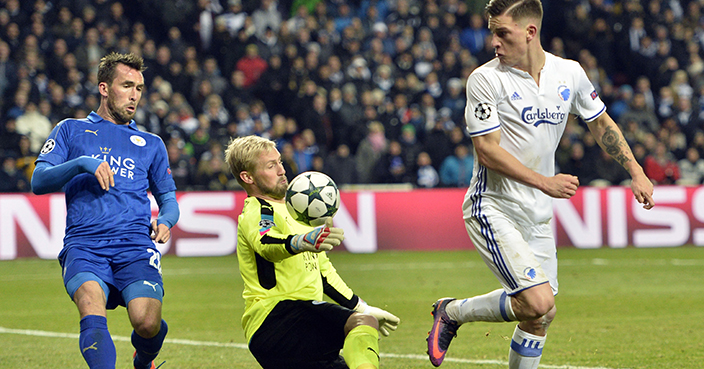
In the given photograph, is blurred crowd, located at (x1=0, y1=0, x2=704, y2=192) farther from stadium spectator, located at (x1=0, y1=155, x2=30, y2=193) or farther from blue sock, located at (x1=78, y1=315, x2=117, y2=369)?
blue sock, located at (x1=78, y1=315, x2=117, y2=369)

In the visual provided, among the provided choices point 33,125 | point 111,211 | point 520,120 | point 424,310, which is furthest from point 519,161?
point 33,125

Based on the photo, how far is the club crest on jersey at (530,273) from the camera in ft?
15.4

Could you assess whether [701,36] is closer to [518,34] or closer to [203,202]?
[203,202]

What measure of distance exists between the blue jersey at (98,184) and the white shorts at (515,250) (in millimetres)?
2020

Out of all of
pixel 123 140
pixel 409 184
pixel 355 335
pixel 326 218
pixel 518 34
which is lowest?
pixel 409 184

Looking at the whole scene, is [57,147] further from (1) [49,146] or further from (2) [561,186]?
(2) [561,186]

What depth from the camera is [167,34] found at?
Answer: 17859 millimetres

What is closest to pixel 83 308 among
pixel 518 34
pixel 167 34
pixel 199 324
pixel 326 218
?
pixel 326 218

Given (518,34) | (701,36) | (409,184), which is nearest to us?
(518,34)

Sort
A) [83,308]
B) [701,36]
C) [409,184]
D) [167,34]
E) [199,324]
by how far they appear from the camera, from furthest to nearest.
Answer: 1. [701,36]
2. [167,34]
3. [409,184]
4. [199,324]
5. [83,308]

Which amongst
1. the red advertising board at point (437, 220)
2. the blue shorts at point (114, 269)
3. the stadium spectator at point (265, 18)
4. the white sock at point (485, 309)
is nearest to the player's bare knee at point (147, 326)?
the blue shorts at point (114, 269)

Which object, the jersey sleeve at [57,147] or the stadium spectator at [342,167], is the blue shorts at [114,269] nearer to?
the jersey sleeve at [57,147]

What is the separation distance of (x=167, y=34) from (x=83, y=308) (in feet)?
46.6

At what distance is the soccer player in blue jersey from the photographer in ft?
14.7
